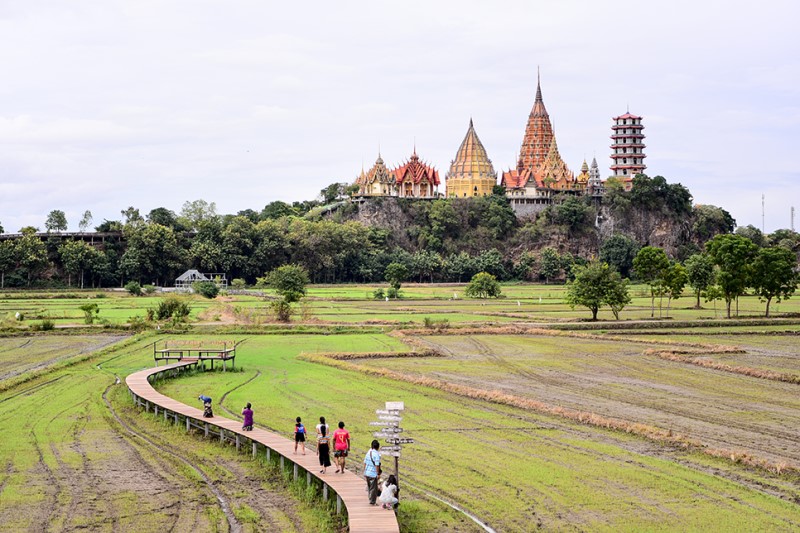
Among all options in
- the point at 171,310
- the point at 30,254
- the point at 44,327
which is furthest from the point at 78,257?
the point at 44,327

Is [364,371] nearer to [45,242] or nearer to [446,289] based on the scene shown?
[446,289]

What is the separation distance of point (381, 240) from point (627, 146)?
54857 millimetres

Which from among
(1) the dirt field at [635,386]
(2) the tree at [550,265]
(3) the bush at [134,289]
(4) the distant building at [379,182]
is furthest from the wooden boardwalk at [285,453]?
(4) the distant building at [379,182]

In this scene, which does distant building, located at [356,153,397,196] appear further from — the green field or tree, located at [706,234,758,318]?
the green field

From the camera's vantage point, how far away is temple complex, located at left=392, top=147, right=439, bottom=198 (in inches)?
6959

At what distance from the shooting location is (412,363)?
5344 cm

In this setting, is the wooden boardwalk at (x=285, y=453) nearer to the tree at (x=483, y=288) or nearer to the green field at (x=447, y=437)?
the green field at (x=447, y=437)

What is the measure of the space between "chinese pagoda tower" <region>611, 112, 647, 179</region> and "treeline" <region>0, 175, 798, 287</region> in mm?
10714

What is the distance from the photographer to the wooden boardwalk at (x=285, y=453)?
21.5 meters

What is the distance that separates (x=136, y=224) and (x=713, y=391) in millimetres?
118909

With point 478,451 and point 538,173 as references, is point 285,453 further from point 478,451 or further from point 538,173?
point 538,173

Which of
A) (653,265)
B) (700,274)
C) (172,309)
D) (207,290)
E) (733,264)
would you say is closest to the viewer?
(172,309)

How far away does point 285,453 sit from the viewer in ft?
90.1

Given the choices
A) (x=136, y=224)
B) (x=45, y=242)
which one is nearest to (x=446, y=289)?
(x=136, y=224)
